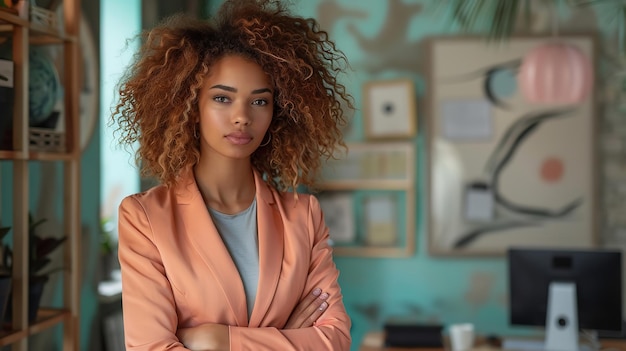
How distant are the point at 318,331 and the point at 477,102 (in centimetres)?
299

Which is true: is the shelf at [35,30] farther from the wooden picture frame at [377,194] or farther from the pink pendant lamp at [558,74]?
the wooden picture frame at [377,194]

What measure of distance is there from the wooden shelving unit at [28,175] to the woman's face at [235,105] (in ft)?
2.70

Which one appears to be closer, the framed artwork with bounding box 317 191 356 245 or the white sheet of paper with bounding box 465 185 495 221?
the white sheet of paper with bounding box 465 185 495 221

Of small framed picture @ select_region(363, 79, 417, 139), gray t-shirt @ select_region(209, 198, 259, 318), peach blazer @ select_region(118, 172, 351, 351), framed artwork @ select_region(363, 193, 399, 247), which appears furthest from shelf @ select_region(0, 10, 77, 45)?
framed artwork @ select_region(363, 193, 399, 247)

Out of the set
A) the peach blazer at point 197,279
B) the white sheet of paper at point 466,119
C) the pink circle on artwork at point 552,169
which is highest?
the white sheet of paper at point 466,119

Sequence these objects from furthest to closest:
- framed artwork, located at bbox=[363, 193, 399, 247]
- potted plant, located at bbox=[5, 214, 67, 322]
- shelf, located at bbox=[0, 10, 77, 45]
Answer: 1. framed artwork, located at bbox=[363, 193, 399, 247]
2. potted plant, located at bbox=[5, 214, 67, 322]
3. shelf, located at bbox=[0, 10, 77, 45]

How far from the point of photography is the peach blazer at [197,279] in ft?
4.48

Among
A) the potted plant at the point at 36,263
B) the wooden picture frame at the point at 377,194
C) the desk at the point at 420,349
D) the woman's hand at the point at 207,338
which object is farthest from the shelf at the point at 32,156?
the wooden picture frame at the point at 377,194

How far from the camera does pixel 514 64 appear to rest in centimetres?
413

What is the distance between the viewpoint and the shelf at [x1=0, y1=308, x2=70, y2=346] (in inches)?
78.0

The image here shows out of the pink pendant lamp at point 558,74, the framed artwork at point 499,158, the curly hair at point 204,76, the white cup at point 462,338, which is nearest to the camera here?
the curly hair at point 204,76

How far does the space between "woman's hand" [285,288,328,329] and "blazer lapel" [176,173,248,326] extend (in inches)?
5.0

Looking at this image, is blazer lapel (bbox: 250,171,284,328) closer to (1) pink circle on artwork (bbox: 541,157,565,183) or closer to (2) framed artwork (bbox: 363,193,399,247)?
(2) framed artwork (bbox: 363,193,399,247)

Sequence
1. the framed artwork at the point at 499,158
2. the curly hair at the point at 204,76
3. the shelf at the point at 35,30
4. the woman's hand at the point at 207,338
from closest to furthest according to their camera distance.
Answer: the woman's hand at the point at 207,338, the curly hair at the point at 204,76, the shelf at the point at 35,30, the framed artwork at the point at 499,158
